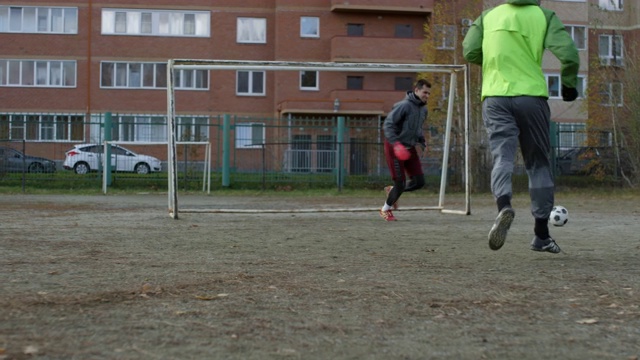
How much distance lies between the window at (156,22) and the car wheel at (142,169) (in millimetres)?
19286

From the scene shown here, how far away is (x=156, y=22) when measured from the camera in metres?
42.1

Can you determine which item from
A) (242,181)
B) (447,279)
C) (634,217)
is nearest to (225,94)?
(242,181)

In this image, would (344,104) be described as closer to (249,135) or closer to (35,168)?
(249,135)

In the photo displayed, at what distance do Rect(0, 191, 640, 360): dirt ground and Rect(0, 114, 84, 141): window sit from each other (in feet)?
53.0

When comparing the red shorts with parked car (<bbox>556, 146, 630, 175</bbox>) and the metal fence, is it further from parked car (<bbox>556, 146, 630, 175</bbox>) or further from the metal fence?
parked car (<bbox>556, 146, 630, 175</bbox>)

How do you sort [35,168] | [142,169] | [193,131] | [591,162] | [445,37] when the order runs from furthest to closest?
[445,37] < [591,162] < [193,131] < [142,169] < [35,168]

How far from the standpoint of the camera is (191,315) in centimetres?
395

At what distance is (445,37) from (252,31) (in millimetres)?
16577

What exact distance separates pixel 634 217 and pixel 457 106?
13352 millimetres

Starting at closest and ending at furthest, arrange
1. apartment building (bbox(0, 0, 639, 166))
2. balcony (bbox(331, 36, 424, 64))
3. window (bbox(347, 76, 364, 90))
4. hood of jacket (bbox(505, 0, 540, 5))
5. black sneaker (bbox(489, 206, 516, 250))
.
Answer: black sneaker (bbox(489, 206, 516, 250)) < hood of jacket (bbox(505, 0, 540, 5)) < balcony (bbox(331, 36, 424, 64)) < apartment building (bbox(0, 0, 639, 166)) < window (bbox(347, 76, 364, 90))

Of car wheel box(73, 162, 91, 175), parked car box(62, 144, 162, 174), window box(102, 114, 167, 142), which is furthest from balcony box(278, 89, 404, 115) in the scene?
car wheel box(73, 162, 91, 175)

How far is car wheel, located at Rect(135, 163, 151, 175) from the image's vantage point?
78.8 feet

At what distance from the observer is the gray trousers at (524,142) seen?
6.39 meters

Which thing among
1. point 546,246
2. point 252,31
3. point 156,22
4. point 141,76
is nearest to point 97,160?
point 546,246
